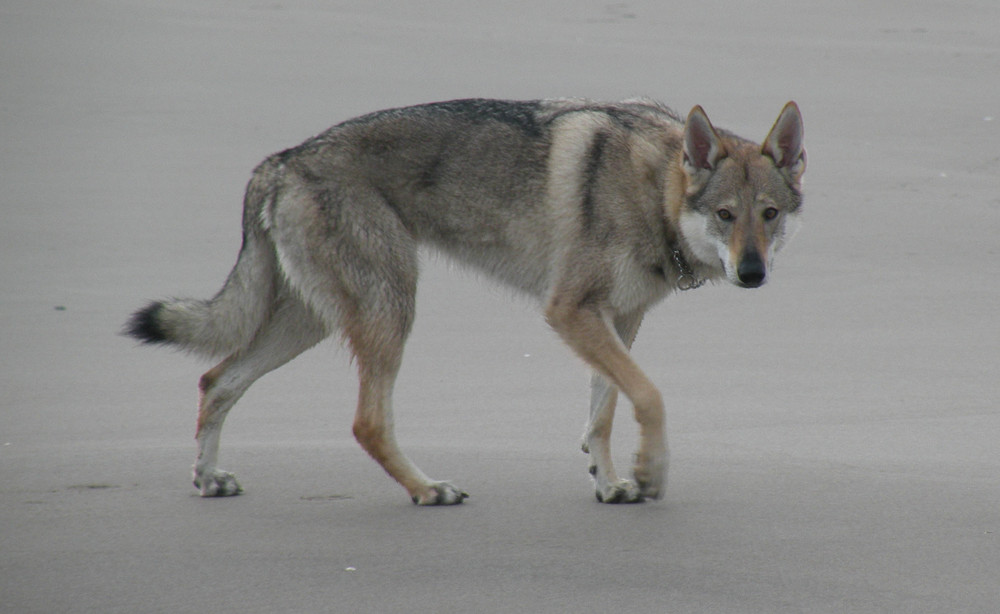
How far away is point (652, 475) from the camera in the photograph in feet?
13.7

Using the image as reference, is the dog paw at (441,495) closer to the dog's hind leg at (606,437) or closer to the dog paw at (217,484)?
the dog's hind leg at (606,437)

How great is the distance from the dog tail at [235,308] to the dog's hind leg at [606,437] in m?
1.35

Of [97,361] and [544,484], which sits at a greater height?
[544,484]

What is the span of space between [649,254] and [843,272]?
425 cm

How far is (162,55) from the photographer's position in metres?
14.5

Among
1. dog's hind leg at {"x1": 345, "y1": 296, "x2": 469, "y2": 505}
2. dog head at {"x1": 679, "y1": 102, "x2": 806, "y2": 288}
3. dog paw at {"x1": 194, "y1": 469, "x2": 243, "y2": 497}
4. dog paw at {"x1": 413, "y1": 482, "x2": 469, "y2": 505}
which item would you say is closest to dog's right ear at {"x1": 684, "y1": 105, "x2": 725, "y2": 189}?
dog head at {"x1": 679, "y1": 102, "x2": 806, "y2": 288}

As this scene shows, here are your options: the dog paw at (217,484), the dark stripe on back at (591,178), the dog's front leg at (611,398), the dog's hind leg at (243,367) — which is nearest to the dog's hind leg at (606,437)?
the dog's front leg at (611,398)

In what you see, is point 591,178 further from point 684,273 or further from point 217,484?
point 217,484

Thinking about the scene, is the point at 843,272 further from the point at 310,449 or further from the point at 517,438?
the point at 310,449

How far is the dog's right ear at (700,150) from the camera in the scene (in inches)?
175

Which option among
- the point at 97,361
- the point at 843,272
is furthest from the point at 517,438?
the point at 843,272

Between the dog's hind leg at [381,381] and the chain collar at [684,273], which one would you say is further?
the chain collar at [684,273]

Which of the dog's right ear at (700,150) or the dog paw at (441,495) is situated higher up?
the dog's right ear at (700,150)

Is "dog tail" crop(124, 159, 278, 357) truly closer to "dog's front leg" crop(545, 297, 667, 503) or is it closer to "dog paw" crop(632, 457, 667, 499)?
"dog's front leg" crop(545, 297, 667, 503)
